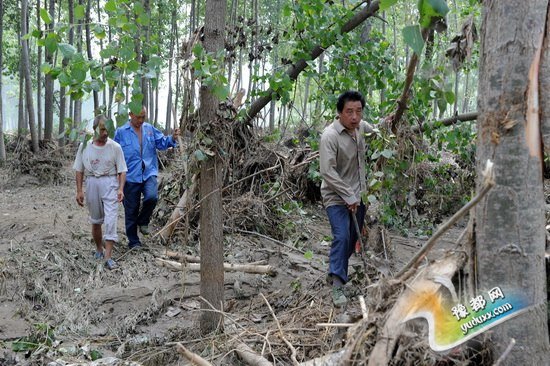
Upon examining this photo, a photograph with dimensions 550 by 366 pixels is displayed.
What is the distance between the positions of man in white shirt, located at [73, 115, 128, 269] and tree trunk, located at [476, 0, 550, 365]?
4.82 metres

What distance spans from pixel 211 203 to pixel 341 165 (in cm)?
135

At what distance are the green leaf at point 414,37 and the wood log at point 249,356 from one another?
2187mm

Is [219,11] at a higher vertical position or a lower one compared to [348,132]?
higher

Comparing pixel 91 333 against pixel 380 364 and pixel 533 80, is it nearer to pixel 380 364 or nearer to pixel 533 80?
pixel 380 364

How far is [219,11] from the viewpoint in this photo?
13.8 ft

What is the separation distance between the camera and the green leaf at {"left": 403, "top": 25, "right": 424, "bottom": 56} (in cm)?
198

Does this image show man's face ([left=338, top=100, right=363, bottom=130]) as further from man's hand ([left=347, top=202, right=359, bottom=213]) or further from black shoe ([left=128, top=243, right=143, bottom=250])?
black shoe ([left=128, top=243, right=143, bottom=250])

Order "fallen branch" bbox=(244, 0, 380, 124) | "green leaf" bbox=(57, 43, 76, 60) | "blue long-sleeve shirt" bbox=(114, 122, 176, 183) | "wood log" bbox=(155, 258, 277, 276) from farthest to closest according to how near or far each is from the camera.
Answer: "blue long-sleeve shirt" bbox=(114, 122, 176, 183) < "fallen branch" bbox=(244, 0, 380, 124) < "wood log" bbox=(155, 258, 277, 276) < "green leaf" bbox=(57, 43, 76, 60)

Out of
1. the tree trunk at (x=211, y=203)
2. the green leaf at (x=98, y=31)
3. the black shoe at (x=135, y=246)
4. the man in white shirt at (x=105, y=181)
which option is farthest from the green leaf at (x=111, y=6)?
the black shoe at (x=135, y=246)

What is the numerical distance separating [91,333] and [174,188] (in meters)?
3.52

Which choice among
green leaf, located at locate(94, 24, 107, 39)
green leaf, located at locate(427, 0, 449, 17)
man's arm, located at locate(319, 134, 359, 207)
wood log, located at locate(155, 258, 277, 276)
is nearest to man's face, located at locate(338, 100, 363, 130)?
man's arm, located at locate(319, 134, 359, 207)

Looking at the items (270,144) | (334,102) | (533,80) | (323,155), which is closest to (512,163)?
(533,80)

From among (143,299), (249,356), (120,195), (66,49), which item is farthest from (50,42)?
(120,195)

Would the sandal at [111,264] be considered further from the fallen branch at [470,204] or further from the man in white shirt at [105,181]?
the fallen branch at [470,204]
